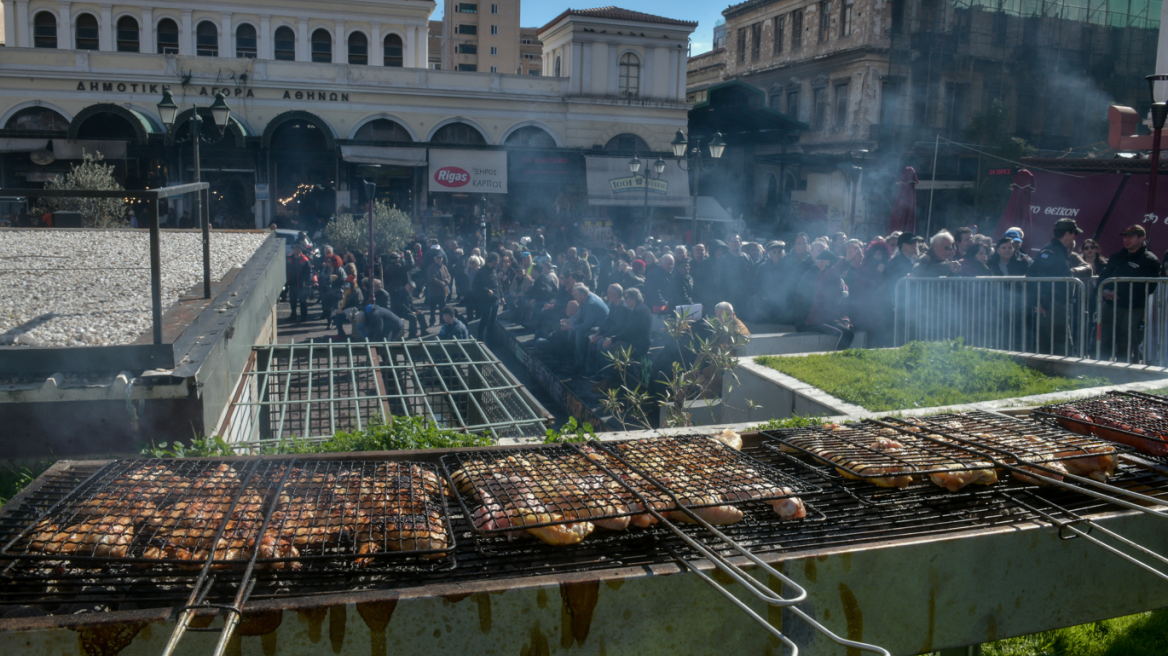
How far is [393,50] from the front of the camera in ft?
109

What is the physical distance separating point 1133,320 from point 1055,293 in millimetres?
772

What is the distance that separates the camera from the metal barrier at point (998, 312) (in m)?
7.68

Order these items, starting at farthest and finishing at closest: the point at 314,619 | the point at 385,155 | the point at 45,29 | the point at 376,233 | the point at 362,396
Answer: the point at 45,29, the point at 385,155, the point at 376,233, the point at 362,396, the point at 314,619

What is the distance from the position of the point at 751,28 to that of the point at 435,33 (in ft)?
166

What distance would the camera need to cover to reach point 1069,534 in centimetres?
307

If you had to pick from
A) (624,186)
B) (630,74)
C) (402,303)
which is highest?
(630,74)

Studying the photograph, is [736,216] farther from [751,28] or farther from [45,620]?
[45,620]

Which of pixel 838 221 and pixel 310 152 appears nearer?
pixel 310 152

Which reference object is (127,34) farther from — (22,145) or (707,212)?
(707,212)

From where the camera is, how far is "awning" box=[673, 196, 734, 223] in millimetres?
31544

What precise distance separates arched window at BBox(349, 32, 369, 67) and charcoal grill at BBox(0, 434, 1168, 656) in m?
32.8

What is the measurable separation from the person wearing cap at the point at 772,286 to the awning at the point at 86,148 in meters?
23.9

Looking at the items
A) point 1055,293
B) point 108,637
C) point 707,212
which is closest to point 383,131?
point 707,212

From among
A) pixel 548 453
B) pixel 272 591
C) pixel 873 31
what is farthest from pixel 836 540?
pixel 873 31
